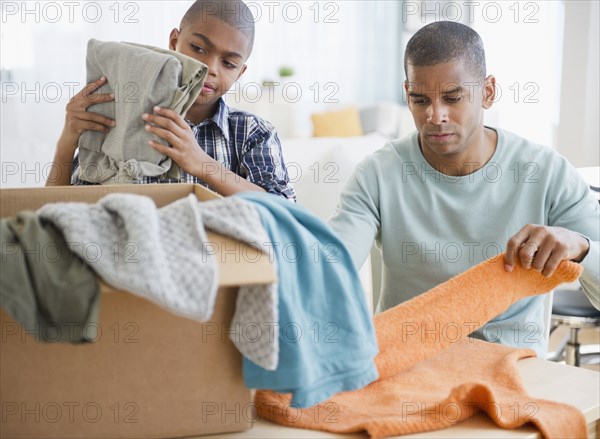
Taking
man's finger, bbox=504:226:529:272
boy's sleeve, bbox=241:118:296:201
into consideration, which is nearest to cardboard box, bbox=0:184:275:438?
man's finger, bbox=504:226:529:272

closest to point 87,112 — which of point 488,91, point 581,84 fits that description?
point 488,91

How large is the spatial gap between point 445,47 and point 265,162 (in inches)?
15.6

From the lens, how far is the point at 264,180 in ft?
4.55

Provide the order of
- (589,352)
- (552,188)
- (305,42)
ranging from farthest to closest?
(305,42), (589,352), (552,188)

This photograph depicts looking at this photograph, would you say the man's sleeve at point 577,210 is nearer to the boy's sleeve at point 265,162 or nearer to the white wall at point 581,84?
the boy's sleeve at point 265,162

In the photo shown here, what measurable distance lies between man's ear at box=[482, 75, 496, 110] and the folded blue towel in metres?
0.81

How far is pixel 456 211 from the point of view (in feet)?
4.49

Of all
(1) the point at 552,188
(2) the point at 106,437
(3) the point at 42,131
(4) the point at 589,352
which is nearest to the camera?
(2) the point at 106,437

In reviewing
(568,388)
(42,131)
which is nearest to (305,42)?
(42,131)

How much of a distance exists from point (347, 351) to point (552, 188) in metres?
0.73

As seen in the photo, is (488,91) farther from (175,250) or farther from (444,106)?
(175,250)

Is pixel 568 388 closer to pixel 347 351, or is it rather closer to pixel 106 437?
pixel 347 351

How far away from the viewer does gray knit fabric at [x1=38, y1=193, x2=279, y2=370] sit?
61 centimetres

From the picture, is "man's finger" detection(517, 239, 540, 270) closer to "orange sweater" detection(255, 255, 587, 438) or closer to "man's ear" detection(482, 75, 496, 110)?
"orange sweater" detection(255, 255, 587, 438)
